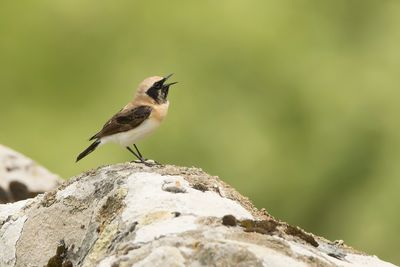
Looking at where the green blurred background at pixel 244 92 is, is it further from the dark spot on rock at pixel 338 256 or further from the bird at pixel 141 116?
the dark spot on rock at pixel 338 256

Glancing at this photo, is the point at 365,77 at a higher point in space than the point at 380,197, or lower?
higher

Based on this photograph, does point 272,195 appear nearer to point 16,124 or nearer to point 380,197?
point 380,197

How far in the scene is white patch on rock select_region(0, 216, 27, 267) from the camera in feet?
29.6

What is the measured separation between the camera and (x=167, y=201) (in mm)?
8172

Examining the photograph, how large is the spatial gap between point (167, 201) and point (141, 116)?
298cm

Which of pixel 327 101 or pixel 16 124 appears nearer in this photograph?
pixel 16 124

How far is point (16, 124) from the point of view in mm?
27234

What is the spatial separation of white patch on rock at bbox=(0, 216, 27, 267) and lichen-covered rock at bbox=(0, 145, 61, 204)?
667cm

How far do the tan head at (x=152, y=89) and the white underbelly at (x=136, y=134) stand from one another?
0.80 feet

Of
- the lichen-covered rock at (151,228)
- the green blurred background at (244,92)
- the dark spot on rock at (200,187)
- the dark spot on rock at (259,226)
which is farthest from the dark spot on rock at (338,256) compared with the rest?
the green blurred background at (244,92)

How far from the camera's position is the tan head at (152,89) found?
11172mm

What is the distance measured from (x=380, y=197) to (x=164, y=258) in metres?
20.3

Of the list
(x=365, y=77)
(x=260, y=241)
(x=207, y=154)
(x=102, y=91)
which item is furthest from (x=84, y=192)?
(x=365, y=77)

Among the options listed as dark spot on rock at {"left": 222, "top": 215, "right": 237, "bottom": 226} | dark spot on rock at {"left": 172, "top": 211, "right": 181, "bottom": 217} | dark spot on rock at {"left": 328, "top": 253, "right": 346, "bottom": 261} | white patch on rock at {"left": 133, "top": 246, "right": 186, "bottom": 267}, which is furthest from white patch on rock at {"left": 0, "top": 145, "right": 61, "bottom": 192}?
white patch on rock at {"left": 133, "top": 246, "right": 186, "bottom": 267}
